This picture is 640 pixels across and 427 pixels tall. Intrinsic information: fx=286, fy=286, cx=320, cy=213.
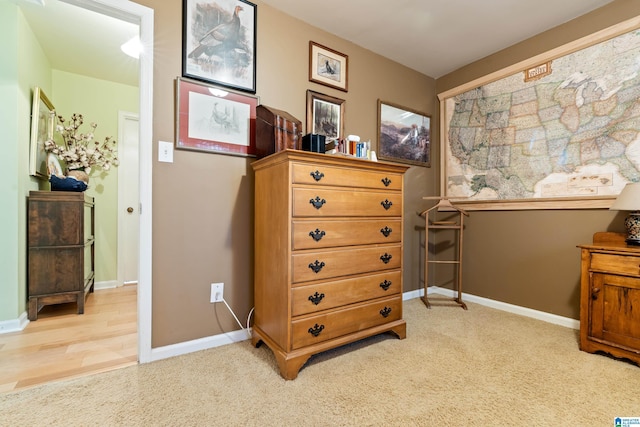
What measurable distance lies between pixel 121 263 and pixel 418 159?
3.75 metres

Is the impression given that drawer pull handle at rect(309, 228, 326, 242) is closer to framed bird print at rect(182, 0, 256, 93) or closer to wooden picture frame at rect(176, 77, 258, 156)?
wooden picture frame at rect(176, 77, 258, 156)

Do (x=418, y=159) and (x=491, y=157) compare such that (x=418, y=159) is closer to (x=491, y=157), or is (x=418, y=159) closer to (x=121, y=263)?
(x=491, y=157)

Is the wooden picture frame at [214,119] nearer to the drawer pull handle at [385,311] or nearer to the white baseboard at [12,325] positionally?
the drawer pull handle at [385,311]

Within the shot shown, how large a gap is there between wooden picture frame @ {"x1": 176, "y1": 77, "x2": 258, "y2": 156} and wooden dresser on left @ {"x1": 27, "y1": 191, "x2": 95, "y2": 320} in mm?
1525

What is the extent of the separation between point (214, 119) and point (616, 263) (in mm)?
2697

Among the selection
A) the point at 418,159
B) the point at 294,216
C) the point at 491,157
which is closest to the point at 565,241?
the point at 491,157

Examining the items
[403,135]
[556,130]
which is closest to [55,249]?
[403,135]

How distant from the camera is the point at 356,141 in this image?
2.04 metres

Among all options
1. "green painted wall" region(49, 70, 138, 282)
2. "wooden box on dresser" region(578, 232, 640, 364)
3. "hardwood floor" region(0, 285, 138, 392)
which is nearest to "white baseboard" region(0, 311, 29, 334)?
"hardwood floor" region(0, 285, 138, 392)

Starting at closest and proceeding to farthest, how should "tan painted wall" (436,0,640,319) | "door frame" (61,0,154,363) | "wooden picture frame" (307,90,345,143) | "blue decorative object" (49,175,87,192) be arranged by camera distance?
"door frame" (61,0,154,363)
"tan painted wall" (436,0,640,319)
"wooden picture frame" (307,90,345,143)
"blue decorative object" (49,175,87,192)

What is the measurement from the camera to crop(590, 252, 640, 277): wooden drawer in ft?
5.53

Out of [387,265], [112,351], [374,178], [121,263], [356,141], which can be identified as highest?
[356,141]

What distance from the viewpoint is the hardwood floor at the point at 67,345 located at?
1600 mm

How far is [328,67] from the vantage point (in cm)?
245
